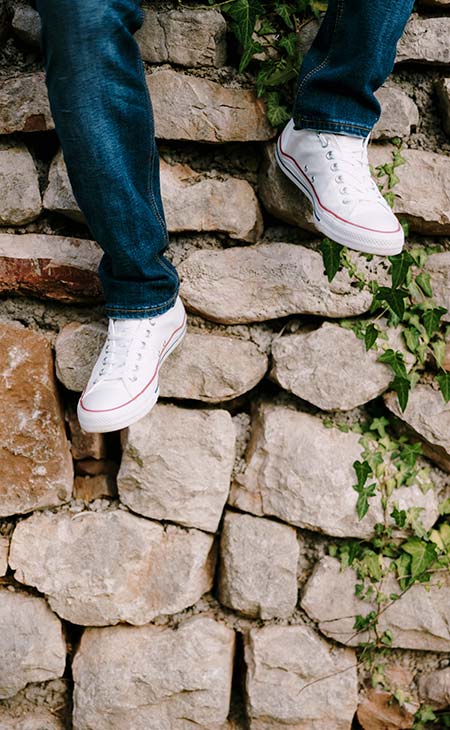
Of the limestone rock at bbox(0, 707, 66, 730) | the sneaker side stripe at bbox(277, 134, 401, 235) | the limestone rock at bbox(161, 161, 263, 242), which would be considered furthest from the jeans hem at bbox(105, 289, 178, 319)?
the limestone rock at bbox(0, 707, 66, 730)

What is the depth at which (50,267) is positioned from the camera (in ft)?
5.08

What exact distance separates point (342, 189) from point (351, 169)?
0.05m

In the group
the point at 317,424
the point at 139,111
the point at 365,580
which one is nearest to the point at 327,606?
the point at 365,580

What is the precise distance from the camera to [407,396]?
1.57m

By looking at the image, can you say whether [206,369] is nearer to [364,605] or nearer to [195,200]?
[195,200]

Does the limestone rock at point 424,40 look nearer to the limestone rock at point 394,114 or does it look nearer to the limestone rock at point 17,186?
the limestone rock at point 394,114

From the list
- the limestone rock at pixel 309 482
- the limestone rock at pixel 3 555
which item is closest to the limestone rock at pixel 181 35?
the limestone rock at pixel 309 482

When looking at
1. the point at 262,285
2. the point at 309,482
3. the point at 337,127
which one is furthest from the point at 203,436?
the point at 337,127

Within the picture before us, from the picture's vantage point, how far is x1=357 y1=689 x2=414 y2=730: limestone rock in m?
1.67

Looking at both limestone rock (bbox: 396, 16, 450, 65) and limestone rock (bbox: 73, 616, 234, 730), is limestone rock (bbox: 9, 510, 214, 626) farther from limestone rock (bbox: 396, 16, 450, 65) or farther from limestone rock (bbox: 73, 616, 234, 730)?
limestone rock (bbox: 396, 16, 450, 65)

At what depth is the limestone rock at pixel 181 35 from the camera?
1.51 m

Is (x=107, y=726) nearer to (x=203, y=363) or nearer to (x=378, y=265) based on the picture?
(x=203, y=363)

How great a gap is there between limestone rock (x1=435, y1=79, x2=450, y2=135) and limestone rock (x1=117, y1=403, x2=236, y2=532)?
0.84m

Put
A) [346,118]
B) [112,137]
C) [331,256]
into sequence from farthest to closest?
[331,256] < [346,118] < [112,137]
